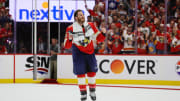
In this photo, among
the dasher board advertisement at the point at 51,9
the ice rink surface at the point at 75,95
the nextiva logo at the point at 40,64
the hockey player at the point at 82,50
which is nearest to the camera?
the hockey player at the point at 82,50

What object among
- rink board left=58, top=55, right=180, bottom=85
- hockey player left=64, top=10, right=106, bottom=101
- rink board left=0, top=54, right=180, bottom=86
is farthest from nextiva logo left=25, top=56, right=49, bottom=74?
hockey player left=64, top=10, right=106, bottom=101

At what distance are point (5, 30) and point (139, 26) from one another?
3.79 metres

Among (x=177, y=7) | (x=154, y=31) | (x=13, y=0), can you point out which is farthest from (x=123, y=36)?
(x=13, y=0)

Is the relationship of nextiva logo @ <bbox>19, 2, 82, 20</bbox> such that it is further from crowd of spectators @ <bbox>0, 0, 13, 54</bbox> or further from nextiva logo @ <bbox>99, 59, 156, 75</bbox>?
nextiva logo @ <bbox>99, 59, 156, 75</bbox>

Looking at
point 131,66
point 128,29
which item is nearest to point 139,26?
point 128,29

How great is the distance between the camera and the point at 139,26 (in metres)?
8.84

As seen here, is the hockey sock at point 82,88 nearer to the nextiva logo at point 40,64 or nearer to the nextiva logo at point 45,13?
the nextiva logo at point 40,64

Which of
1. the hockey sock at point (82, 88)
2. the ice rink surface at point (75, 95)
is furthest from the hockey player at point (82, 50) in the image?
the ice rink surface at point (75, 95)

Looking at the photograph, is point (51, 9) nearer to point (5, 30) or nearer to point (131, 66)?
point (5, 30)

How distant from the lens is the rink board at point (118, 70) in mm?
7859

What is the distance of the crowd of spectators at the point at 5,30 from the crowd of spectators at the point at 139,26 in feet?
7.58

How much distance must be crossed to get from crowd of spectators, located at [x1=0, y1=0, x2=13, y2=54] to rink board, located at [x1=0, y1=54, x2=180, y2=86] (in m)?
0.58

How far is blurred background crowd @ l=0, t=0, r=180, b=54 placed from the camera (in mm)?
8453

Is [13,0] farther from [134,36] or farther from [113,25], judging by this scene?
[134,36]
